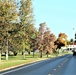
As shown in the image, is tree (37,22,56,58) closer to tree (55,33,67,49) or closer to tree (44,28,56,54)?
tree (44,28,56,54)

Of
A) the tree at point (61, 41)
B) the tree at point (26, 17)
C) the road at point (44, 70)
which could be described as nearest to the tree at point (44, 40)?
the tree at point (26, 17)

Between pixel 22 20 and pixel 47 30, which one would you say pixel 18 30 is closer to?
pixel 22 20

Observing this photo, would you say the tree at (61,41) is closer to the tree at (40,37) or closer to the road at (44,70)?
the tree at (40,37)

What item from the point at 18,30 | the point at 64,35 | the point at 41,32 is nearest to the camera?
the point at 18,30

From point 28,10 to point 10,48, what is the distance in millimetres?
8940

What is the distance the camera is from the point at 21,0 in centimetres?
6975

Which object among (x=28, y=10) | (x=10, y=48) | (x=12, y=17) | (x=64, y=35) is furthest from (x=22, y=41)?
(x=64, y=35)

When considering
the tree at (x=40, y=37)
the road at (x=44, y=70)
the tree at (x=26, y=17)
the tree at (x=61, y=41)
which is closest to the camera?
the road at (x=44, y=70)

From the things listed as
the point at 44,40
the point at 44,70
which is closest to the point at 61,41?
the point at 44,40

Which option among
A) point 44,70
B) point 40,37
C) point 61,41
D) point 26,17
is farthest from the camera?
point 61,41

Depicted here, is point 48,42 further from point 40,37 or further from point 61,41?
point 61,41

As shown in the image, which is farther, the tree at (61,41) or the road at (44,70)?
the tree at (61,41)

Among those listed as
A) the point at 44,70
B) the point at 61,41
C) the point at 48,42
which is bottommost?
Result: the point at 44,70

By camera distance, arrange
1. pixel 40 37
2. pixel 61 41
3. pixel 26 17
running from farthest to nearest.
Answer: pixel 61 41, pixel 40 37, pixel 26 17
